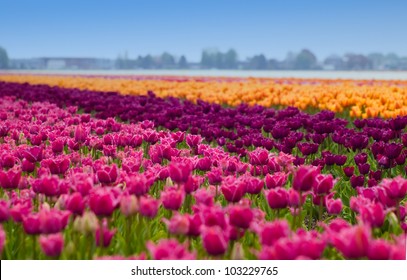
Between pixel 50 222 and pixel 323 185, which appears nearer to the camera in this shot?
pixel 50 222

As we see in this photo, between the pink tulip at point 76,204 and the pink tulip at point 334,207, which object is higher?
the pink tulip at point 76,204

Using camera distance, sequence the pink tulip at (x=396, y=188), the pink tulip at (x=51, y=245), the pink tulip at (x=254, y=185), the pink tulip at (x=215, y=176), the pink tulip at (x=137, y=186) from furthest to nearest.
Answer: the pink tulip at (x=215, y=176)
the pink tulip at (x=254, y=185)
the pink tulip at (x=396, y=188)
the pink tulip at (x=137, y=186)
the pink tulip at (x=51, y=245)

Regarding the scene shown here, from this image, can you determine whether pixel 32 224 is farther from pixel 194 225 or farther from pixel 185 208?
pixel 185 208

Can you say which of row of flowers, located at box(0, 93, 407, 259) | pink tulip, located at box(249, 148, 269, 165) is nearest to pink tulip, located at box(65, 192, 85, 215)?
row of flowers, located at box(0, 93, 407, 259)

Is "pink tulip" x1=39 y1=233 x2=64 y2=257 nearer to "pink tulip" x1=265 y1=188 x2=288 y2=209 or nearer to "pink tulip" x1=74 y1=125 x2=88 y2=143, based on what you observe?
"pink tulip" x1=265 y1=188 x2=288 y2=209

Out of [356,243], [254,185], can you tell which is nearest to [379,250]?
[356,243]

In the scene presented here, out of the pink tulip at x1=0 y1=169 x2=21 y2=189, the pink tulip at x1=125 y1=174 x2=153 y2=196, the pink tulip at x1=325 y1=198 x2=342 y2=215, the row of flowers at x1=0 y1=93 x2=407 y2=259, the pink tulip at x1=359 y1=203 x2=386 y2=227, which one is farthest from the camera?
the pink tulip at x1=0 y1=169 x2=21 y2=189

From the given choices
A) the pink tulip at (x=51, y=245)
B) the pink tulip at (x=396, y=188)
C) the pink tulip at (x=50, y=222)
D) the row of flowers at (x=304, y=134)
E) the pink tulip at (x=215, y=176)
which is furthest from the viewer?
the row of flowers at (x=304, y=134)

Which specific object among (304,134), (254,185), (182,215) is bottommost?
(304,134)

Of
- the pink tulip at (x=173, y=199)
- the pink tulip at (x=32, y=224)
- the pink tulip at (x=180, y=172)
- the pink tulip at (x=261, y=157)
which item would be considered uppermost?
the pink tulip at (x=180, y=172)

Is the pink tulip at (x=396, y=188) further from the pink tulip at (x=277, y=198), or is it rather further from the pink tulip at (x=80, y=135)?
the pink tulip at (x=80, y=135)

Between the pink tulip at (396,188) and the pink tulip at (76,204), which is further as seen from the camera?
the pink tulip at (396,188)

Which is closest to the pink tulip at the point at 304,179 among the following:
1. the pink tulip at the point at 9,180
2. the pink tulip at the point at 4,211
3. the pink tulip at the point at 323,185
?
the pink tulip at the point at 323,185

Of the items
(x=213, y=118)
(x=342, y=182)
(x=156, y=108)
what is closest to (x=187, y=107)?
(x=156, y=108)
